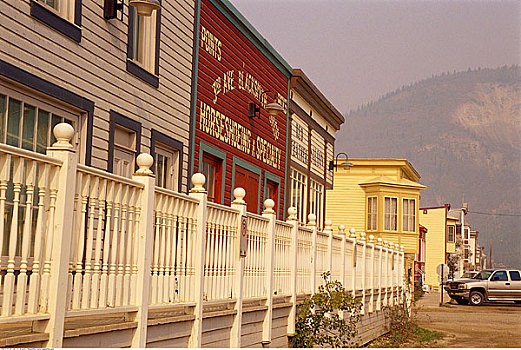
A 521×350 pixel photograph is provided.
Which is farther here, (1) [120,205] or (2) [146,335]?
(2) [146,335]

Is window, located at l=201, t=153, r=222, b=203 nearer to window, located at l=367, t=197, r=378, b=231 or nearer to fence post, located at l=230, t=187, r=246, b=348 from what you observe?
fence post, located at l=230, t=187, r=246, b=348

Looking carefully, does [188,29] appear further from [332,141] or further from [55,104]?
[332,141]

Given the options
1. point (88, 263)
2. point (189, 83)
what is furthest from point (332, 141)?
point (88, 263)

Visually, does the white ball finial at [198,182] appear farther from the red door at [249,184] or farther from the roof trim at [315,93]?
the roof trim at [315,93]

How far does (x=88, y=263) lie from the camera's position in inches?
201

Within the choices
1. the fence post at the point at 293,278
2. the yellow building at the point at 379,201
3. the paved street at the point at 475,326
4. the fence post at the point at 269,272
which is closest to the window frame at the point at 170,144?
the fence post at the point at 293,278

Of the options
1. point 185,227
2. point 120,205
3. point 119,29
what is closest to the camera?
point 120,205

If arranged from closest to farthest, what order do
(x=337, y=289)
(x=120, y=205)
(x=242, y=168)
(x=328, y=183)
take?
1. (x=120, y=205)
2. (x=337, y=289)
3. (x=242, y=168)
4. (x=328, y=183)

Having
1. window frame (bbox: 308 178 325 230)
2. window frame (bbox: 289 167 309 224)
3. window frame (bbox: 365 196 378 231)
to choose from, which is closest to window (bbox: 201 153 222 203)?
window frame (bbox: 289 167 309 224)

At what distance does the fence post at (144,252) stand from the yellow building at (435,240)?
67452 mm

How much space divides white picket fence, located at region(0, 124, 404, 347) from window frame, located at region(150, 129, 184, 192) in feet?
8.05

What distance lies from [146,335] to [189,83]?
765 cm

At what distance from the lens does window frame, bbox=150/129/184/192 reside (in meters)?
11.3

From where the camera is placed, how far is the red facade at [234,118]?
13.9 metres
